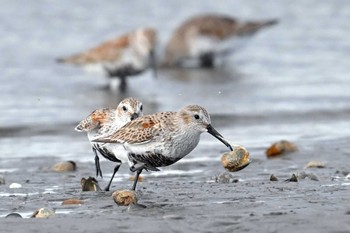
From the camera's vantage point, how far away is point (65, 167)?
793 centimetres

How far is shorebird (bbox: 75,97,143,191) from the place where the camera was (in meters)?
7.04

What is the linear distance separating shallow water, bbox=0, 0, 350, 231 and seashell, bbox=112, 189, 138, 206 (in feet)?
2.44

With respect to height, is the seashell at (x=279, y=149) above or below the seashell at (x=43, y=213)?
below

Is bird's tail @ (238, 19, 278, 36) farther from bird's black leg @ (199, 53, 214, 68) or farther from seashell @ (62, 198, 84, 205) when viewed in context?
seashell @ (62, 198, 84, 205)

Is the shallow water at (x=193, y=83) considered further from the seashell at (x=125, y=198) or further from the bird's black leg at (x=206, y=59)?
the seashell at (x=125, y=198)

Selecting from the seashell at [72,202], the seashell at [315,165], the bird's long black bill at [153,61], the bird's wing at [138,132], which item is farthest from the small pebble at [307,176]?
the bird's long black bill at [153,61]

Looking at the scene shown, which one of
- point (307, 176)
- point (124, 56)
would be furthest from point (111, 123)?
point (124, 56)

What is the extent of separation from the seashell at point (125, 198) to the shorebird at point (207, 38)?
34.2 ft

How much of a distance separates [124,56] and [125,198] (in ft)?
26.6

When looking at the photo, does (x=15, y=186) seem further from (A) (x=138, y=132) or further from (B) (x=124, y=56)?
(B) (x=124, y=56)

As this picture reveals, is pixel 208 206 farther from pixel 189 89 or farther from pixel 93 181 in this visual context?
pixel 189 89

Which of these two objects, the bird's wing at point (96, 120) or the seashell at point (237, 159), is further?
the bird's wing at point (96, 120)

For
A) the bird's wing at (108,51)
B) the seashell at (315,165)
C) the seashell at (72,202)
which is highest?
the bird's wing at (108,51)

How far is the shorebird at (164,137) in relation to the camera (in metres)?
6.51
